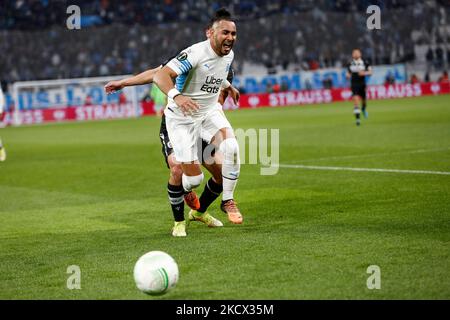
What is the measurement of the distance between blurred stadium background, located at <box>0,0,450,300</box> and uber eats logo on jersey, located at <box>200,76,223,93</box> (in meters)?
1.52

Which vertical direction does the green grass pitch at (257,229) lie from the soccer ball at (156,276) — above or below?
below

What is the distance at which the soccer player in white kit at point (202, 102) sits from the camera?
847cm

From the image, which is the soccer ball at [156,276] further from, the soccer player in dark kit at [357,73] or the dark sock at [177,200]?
the soccer player in dark kit at [357,73]

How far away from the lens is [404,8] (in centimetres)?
4631

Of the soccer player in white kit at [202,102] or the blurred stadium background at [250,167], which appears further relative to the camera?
the soccer player in white kit at [202,102]

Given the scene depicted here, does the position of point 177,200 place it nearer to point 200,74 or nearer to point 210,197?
point 210,197

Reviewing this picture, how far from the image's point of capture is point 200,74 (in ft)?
28.5

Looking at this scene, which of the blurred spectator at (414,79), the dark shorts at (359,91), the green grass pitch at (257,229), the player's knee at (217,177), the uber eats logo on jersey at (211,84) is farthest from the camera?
the blurred spectator at (414,79)

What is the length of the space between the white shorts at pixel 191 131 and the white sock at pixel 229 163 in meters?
0.20

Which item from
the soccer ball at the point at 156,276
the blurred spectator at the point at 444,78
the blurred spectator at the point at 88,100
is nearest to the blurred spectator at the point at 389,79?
the blurred spectator at the point at 444,78

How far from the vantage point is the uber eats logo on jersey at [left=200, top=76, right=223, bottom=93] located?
877 cm

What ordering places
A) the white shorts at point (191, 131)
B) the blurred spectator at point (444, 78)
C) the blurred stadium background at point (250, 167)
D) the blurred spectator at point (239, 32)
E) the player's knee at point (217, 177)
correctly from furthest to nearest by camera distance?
the blurred spectator at point (444, 78)
the blurred spectator at point (239, 32)
the player's knee at point (217, 177)
the white shorts at point (191, 131)
the blurred stadium background at point (250, 167)
